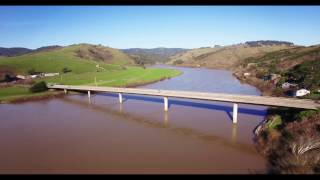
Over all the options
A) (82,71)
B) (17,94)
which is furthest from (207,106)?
(82,71)

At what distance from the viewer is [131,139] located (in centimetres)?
2456

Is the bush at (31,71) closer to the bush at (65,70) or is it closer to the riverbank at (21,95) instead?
the bush at (65,70)

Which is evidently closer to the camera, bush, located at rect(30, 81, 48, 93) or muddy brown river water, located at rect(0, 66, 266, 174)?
muddy brown river water, located at rect(0, 66, 266, 174)

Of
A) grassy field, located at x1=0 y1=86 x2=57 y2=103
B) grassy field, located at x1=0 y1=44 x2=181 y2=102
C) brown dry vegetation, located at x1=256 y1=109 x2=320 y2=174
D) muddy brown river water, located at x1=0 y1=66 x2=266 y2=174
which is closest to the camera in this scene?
brown dry vegetation, located at x1=256 y1=109 x2=320 y2=174

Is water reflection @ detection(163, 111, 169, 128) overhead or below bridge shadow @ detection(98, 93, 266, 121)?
below

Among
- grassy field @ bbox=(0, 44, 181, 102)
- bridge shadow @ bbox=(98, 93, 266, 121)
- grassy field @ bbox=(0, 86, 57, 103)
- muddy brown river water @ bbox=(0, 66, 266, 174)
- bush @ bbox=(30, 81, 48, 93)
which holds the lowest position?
muddy brown river water @ bbox=(0, 66, 266, 174)

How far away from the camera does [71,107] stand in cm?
4169

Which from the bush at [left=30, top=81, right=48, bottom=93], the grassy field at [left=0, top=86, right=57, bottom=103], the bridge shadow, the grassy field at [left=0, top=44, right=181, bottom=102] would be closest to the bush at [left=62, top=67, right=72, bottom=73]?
the grassy field at [left=0, top=44, right=181, bottom=102]

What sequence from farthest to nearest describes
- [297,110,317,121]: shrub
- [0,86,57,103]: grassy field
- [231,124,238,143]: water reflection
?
[0,86,57,103]: grassy field → [231,124,238,143]: water reflection → [297,110,317,121]: shrub

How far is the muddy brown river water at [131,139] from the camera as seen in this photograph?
18.9 m

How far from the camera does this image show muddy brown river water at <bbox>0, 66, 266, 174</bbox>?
1888 centimetres

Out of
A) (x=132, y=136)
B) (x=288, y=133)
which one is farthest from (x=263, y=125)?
(x=132, y=136)

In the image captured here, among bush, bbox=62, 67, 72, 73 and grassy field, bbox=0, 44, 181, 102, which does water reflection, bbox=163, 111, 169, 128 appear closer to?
grassy field, bbox=0, 44, 181, 102
